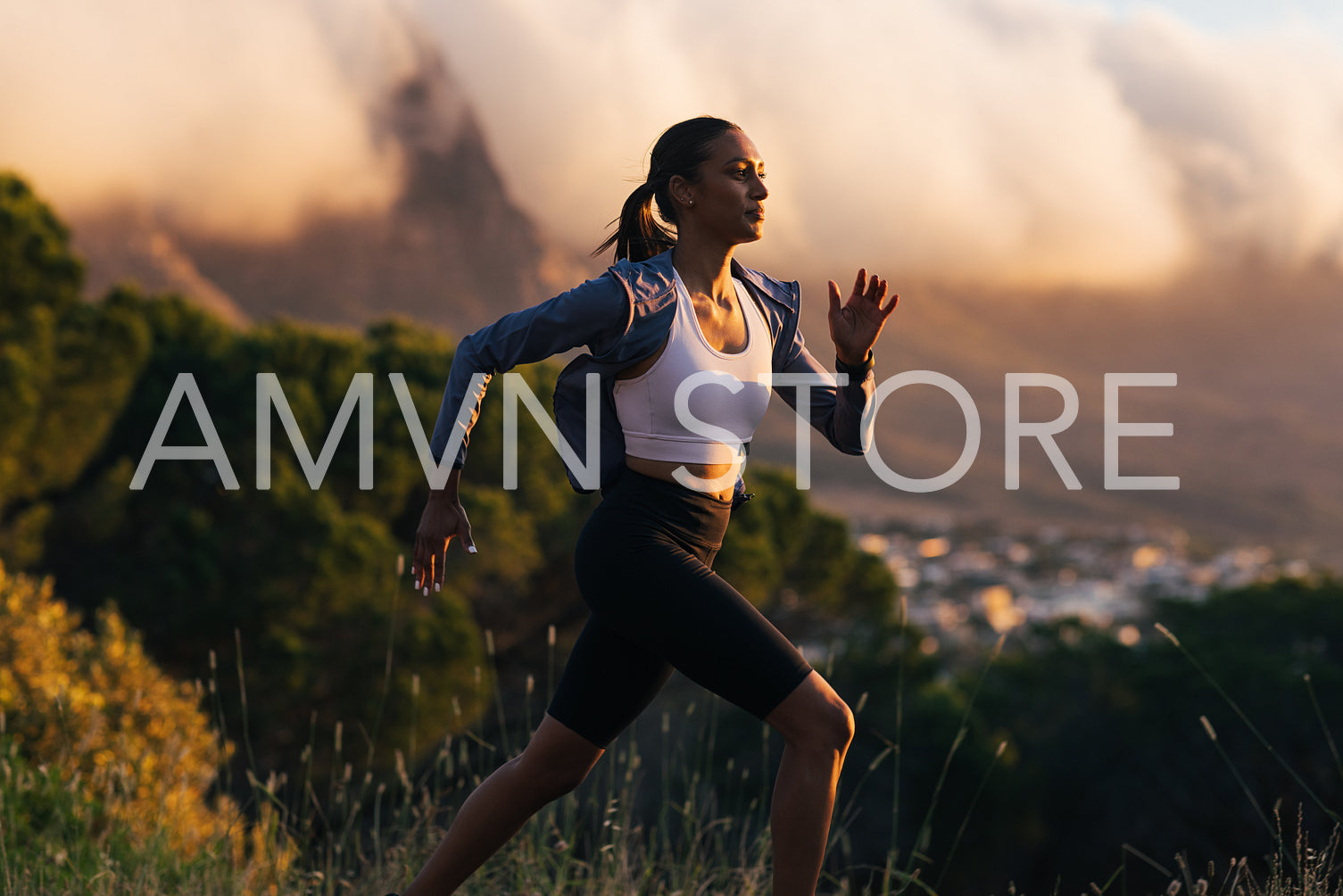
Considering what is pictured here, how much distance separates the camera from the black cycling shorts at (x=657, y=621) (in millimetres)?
2244

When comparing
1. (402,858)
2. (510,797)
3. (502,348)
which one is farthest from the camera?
(402,858)

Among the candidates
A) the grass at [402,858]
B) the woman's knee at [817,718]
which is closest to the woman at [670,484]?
the woman's knee at [817,718]

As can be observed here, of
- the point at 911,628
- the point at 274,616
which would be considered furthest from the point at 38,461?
the point at 911,628

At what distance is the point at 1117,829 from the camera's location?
64.5 ft

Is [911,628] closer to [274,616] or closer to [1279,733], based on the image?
[1279,733]

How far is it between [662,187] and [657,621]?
3.18ft

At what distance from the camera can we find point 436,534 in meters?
2.51

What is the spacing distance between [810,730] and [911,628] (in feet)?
64.0

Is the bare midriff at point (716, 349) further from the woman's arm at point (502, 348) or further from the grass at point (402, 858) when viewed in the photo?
the grass at point (402, 858)

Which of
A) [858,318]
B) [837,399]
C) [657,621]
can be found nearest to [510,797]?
[657,621]

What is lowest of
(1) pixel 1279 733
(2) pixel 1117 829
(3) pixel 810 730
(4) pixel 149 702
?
(2) pixel 1117 829

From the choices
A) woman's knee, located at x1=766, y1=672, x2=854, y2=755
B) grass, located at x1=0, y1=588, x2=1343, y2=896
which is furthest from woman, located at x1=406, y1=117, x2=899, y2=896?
grass, located at x1=0, y1=588, x2=1343, y2=896

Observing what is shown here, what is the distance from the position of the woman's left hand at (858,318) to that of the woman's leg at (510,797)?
987 millimetres

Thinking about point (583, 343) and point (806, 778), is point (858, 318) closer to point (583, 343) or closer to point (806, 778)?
point (583, 343)
